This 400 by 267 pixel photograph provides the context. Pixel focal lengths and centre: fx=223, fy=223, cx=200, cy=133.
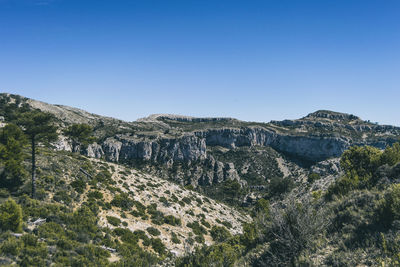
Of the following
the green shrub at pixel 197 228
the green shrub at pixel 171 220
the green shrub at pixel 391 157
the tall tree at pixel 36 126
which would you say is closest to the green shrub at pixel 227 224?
the green shrub at pixel 197 228

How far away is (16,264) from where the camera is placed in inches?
464

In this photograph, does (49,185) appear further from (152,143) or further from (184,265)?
(152,143)

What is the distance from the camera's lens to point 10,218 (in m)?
15.4

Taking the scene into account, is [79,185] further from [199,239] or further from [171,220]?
[199,239]

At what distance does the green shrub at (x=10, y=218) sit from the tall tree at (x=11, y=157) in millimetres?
11747

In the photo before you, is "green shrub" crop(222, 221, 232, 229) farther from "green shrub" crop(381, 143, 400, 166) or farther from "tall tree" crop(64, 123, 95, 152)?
"tall tree" crop(64, 123, 95, 152)

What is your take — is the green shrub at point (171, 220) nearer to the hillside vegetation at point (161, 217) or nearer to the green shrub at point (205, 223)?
the hillside vegetation at point (161, 217)

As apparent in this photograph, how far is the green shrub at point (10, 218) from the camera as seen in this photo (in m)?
15.2

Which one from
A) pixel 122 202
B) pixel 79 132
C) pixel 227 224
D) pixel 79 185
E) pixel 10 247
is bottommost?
pixel 227 224

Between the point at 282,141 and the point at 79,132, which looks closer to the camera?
the point at 79,132

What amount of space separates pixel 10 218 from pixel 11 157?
12614 mm

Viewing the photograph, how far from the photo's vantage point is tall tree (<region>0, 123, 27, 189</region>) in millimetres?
24562

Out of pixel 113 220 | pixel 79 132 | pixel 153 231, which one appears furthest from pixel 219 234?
pixel 79 132

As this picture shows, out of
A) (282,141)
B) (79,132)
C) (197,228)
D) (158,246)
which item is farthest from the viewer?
(282,141)
